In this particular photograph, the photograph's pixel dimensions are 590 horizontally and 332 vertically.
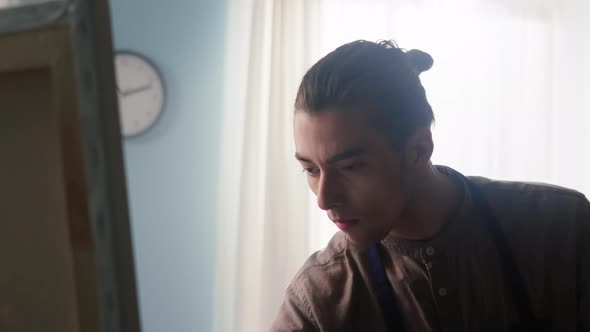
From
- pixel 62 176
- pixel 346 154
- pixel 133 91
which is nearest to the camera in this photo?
pixel 62 176

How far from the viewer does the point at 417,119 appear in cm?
94

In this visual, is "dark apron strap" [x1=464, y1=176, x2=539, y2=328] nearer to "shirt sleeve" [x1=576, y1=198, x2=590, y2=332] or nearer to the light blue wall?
"shirt sleeve" [x1=576, y1=198, x2=590, y2=332]

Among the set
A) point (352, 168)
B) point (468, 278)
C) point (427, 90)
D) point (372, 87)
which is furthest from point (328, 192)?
point (427, 90)

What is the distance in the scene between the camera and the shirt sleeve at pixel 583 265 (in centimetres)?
92

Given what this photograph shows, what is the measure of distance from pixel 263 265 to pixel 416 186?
735mm

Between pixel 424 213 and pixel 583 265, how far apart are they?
30 cm

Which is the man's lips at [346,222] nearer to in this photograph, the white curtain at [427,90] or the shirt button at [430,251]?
the shirt button at [430,251]

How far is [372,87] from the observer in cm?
88

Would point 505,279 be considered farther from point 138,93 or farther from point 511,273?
point 138,93

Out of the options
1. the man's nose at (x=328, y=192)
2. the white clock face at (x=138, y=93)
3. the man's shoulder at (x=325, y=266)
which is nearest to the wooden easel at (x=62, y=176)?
the man's nose at (x=328, y=192)

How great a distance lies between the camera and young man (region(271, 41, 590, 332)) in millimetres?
863

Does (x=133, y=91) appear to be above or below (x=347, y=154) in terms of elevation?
above

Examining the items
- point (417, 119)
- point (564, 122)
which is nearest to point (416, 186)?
point (417, 119)

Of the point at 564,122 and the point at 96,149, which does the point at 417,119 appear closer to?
the point at 96,149
